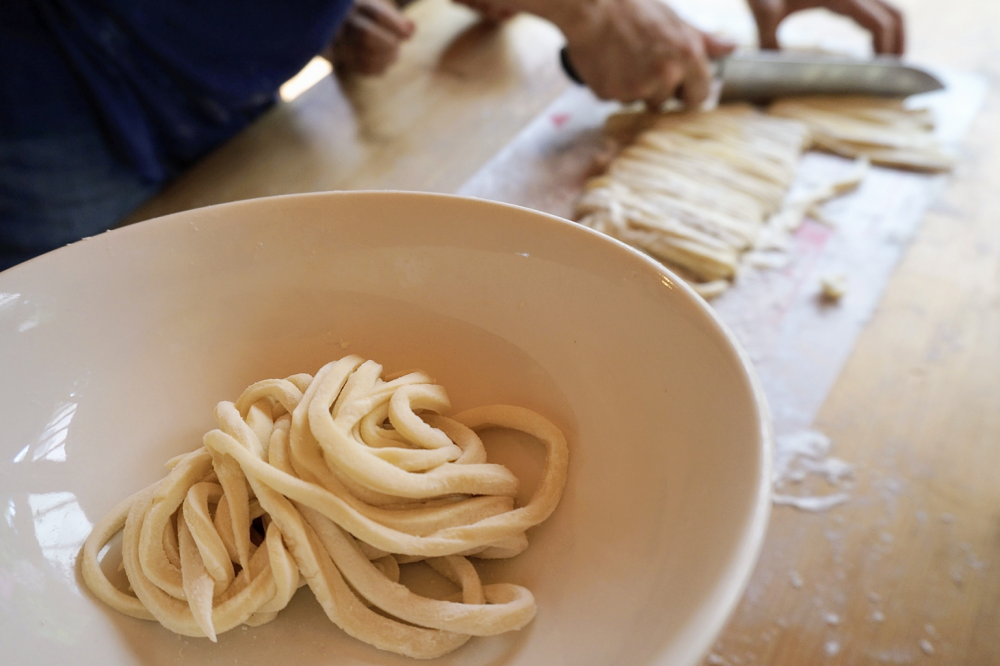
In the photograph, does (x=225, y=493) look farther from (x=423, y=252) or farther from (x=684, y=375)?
(x=684, y=375)

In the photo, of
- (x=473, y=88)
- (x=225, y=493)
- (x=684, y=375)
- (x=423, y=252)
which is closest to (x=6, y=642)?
(x=225, y=493)

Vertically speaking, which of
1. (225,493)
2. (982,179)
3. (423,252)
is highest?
(423,252)

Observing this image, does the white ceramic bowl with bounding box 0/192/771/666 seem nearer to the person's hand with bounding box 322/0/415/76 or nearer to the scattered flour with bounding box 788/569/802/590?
the scattered flour with bounding box 788/569/802/590

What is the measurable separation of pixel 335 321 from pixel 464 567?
0.35 meters

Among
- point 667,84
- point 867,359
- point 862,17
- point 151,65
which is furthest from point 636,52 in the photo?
point 151,65

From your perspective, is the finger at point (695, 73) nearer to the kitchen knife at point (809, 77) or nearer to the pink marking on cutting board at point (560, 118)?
the kitchen knife at point (809, 77)

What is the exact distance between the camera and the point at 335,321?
2.76 feet

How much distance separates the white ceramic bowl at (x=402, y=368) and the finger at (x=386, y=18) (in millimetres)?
1454

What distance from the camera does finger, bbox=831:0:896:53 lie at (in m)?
2.14

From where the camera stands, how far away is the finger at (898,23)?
2.14 meters

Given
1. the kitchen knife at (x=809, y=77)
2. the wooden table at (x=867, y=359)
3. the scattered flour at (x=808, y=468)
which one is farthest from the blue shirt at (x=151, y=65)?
the scattered flour at (x=808, y=468)

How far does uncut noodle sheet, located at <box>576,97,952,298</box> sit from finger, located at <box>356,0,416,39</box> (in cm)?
70

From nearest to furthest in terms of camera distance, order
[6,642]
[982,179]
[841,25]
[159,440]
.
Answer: [6,642]
[159,440]
[982,179]
[841,25]

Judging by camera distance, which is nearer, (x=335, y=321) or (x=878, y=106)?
(x=335, y=321)
